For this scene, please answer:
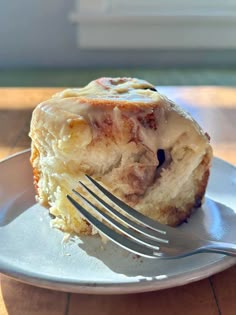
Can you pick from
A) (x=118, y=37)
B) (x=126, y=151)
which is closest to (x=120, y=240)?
(x=126, y=151)

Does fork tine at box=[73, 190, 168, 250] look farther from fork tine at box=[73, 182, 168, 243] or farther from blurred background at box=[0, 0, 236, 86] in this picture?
blurred background at box=[0, 0, 236, 86]

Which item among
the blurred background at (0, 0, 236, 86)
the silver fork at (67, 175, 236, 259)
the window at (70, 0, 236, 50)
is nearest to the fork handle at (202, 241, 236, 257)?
the silver fork at (67, 175, 236, 259)

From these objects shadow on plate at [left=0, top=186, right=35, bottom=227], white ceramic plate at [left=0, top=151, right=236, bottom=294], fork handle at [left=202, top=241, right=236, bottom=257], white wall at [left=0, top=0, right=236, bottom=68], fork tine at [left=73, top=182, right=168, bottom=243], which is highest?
fork handle at [left=202, top=241, right=236, bottom=257]

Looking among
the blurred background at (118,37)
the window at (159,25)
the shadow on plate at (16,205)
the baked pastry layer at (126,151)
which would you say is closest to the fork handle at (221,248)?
the baked pastry layer at (126,151)

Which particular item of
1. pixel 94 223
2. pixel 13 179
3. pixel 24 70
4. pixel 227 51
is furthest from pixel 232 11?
pixel 94 223

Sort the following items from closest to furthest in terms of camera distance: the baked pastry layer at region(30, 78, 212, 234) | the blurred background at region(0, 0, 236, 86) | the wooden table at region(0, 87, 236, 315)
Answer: the wooden table at region(0, 87, 236, 315) → the baked pastry layer at region(30, 78, 212, 234) → the blurred background at region(0, 0, 236, 86)

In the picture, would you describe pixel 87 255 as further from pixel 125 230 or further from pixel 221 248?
pixel 221 248

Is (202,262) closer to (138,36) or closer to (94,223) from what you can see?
(94,223)
